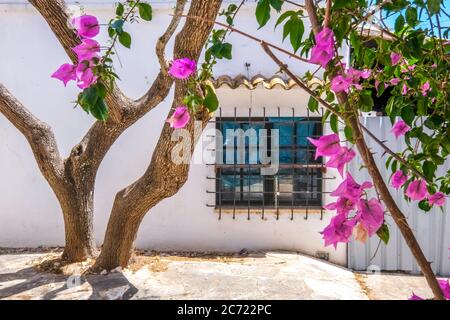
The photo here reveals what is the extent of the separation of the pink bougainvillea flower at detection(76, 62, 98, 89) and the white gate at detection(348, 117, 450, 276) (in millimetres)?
4053

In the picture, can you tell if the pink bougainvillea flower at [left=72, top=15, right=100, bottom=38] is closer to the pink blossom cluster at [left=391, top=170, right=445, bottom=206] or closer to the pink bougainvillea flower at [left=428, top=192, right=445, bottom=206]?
the pink blossom cluster at [left=391, top=170, right=445, bottom=206]

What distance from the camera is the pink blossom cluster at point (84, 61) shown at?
108 cm

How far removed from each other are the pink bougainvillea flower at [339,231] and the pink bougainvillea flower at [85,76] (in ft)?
2.35

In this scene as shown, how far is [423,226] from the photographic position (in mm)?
4805

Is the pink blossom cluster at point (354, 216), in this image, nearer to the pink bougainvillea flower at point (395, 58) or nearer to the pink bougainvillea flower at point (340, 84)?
the pink bougainvillea flower at point (340, 84)

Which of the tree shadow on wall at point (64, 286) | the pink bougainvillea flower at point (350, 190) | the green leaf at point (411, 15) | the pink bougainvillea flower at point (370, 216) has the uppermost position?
the green leaf at point (411, 15)

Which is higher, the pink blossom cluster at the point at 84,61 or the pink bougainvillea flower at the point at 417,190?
the pink blossom cluster at the point at 84,61

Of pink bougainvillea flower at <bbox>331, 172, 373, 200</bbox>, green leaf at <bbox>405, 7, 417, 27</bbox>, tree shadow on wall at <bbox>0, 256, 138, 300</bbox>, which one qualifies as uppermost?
green leaf at <bbox>405, 7, 417, 27</bbox>

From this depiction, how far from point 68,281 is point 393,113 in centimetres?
347

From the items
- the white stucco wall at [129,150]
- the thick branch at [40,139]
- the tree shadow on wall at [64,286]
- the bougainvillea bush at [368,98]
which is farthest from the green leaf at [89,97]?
the white stucco wall at [129,150]

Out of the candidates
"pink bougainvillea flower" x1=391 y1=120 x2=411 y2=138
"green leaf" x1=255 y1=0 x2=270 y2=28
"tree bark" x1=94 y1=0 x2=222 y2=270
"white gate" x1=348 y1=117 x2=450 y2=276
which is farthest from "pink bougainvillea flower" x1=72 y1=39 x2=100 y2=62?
"white gate" x1=348 y1=117 x2=450 y2=276

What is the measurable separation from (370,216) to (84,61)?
84 centimetres

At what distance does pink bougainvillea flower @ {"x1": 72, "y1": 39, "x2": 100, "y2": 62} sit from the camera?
3.67ft
